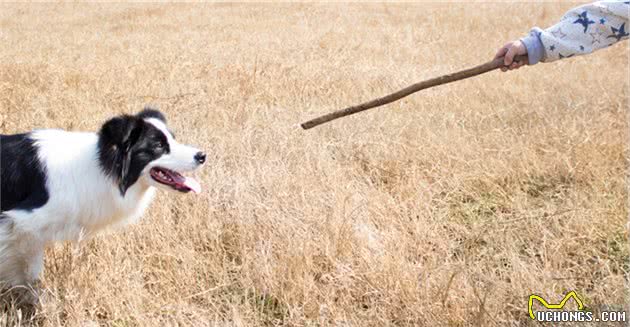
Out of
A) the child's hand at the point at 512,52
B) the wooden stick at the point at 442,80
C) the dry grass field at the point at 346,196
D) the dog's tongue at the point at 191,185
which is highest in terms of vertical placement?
the child's hand at the point at 512,52

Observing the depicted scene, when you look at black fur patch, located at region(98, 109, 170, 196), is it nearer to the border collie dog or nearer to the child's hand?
the border collie dog

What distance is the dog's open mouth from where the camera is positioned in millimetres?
2691

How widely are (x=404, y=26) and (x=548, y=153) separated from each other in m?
7.83

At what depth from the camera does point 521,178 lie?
402 cm

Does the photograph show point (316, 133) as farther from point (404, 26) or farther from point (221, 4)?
point (221, 4)

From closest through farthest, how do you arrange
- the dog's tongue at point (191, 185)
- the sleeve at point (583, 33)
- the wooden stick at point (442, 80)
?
the sleeve at point (583, 33) < the dog's tongue at point (191, 185) < the wooden stick at point (442, 80)

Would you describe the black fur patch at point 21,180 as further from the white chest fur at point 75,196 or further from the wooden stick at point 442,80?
the wooden stick at point 442,80

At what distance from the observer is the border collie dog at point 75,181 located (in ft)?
8.46

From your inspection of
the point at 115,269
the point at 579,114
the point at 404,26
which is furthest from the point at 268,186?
the point at 404,26

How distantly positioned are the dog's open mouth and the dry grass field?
1.52ft

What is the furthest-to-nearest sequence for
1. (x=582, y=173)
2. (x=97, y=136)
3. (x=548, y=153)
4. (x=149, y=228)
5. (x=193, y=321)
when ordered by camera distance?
1. (x=548, y=153)
2. (x=582, y=173)
3. (x=149, y=228)
4. (x=97, y=136)
5. (x=193, y=321)

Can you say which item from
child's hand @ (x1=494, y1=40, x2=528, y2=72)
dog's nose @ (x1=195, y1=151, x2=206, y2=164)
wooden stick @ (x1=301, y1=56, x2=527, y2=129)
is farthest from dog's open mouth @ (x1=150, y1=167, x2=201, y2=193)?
child's hand @ (x1=494, y1=40, x2=528, y2=72)

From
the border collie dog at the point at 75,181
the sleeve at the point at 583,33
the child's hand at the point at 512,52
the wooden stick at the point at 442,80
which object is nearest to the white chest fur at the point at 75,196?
the border collie dog at the point at 75,181

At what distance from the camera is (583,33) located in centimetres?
260
